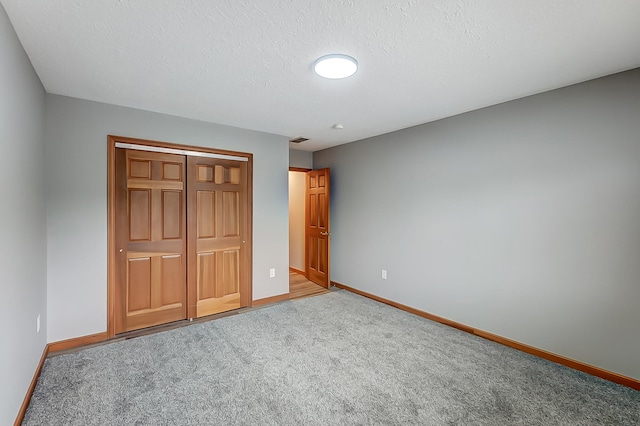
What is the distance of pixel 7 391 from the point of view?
5.22 feet

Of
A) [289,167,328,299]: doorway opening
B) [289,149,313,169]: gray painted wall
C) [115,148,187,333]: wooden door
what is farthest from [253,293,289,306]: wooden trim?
[289,149,313,169]: gray painted wall

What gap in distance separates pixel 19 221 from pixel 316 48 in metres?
2.26

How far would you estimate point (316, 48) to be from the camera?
1.89m

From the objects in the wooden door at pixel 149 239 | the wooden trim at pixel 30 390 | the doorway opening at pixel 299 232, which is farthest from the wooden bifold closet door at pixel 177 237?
the doorway opening at pixel 299 232

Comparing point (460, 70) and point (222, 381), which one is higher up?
point (460, 70)

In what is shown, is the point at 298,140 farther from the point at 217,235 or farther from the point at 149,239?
the point at 149,239

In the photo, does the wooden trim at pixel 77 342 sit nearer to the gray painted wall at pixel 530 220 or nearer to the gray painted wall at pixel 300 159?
the gray painted wall at pixel 530 220

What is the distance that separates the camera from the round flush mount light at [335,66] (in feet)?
6.56

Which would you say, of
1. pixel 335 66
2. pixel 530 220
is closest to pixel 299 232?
pixel 530 220

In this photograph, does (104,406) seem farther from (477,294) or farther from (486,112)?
(486,112)

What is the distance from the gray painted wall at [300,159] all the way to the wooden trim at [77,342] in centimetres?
360

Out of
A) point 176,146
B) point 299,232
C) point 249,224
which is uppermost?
point 176,146

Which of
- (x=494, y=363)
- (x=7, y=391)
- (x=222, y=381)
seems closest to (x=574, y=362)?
(x=494, y=363)

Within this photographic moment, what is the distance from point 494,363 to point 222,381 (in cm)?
235
